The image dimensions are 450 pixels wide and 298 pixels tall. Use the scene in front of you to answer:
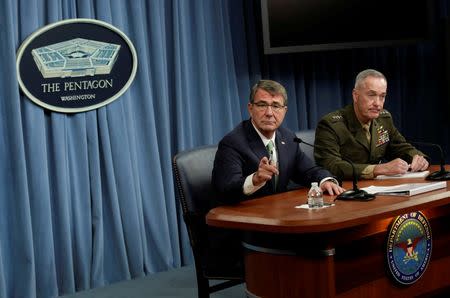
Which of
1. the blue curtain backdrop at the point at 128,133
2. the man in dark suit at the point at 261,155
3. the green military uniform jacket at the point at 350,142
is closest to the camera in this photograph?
the man in dark suit at the point at 261,155

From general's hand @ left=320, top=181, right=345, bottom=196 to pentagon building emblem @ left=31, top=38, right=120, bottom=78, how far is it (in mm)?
1936

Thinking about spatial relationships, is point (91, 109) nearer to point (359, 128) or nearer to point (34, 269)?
point (34, 269)

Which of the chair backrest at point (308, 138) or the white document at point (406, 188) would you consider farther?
the chair backrest at point (308, 138)

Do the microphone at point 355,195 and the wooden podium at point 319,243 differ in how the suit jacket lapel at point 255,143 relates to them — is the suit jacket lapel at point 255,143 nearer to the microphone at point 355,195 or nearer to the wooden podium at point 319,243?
the wooden podium at point 319,243

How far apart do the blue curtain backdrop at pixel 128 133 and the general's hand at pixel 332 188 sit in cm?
174

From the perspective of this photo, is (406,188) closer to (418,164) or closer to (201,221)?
(418,164)

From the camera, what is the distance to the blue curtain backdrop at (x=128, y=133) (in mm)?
4551

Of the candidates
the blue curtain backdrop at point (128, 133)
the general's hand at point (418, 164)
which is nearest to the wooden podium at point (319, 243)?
the general's hand at point (418, 164)

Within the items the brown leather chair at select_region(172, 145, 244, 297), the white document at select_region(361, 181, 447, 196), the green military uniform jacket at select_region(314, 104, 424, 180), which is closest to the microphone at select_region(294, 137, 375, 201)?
the white document at select_region(361, 181, 447, 196)

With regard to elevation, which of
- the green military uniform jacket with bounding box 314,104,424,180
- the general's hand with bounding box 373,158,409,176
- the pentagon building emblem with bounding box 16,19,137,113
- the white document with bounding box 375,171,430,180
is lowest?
the white document with bounding box 375,171,430,180

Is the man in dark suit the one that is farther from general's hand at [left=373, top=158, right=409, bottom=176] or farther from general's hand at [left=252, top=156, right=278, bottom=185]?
general's hand at [left=373, top=158, right=409, bottom=176]

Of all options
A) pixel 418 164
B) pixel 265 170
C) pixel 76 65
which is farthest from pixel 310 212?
pixel 76 65

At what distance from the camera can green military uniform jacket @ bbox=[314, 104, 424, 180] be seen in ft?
14.3

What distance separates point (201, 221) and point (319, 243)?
782 mm
